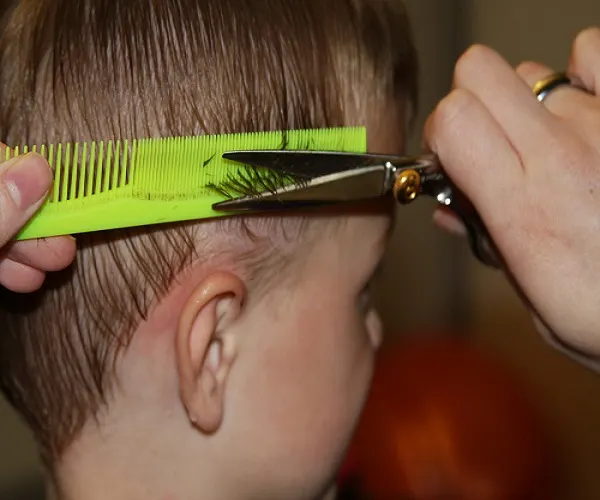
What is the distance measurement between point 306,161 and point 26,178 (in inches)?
8.6

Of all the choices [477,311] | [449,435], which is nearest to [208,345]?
[449,435]

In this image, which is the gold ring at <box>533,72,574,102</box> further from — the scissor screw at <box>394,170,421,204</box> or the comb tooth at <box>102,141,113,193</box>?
the comb tooth at <box>102,141,113,193</box>

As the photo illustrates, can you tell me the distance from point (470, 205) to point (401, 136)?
3.7 inches

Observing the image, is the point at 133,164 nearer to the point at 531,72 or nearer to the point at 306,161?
the point at 306,161

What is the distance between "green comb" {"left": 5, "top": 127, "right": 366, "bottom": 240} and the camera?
1.90 feet

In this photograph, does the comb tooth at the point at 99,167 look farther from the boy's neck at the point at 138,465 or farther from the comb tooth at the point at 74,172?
the boy's neck at the point at 138,465

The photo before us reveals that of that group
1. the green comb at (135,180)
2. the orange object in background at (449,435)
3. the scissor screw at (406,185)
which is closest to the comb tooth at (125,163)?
the green comb at (135,180)

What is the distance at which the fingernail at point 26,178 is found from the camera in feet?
1.66

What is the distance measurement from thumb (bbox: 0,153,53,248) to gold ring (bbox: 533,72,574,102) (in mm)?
Answer: 414

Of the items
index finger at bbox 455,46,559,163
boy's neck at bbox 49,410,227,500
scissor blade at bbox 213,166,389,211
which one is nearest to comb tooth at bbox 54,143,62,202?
scissor blade at bbox 213,166,389,211

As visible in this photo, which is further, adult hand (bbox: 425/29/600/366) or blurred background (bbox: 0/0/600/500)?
blurred background (bbox: 0/0/600/500)

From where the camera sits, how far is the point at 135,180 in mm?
596

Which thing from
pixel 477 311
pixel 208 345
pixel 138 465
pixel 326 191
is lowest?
pixel 477 311

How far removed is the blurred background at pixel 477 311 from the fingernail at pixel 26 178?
0.83 metres
